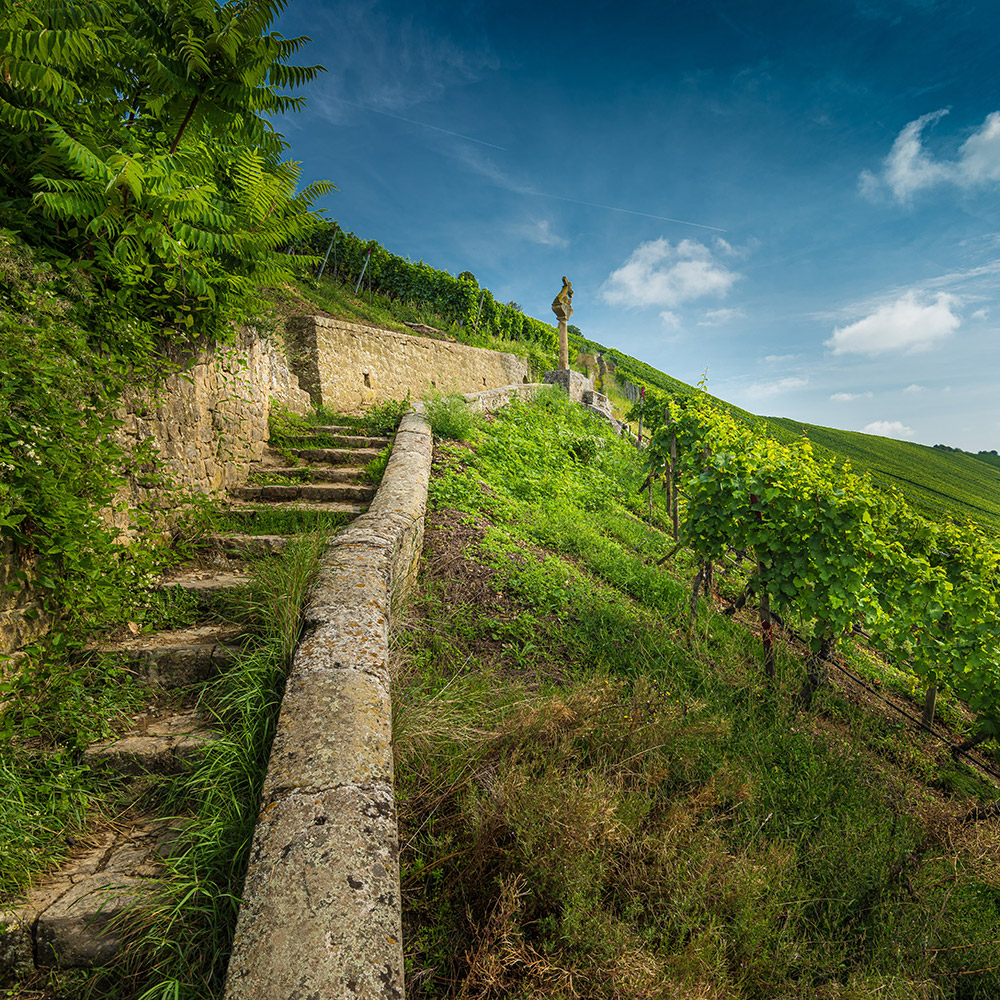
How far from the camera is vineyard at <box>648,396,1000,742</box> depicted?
4105mm

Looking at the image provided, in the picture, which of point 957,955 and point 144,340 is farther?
point 144,340

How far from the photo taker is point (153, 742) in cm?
235

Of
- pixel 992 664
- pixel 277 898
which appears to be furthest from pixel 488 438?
pixel 277 898

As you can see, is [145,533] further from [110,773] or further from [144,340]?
[110,773]

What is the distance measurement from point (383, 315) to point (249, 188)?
13270 mm

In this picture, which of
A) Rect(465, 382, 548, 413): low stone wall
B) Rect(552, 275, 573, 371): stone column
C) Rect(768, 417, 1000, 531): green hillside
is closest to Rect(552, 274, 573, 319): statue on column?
Rect(552, 275, 573, 371): stone column

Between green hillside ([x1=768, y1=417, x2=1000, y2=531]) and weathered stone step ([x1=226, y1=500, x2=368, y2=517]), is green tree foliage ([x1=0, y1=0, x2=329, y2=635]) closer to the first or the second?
weathered stone step ([x1=226, y1=500, x2=368, y2=517])

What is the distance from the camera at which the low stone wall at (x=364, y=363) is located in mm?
9906

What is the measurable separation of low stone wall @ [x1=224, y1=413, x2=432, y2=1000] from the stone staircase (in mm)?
537

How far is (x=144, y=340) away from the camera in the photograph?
3.46m

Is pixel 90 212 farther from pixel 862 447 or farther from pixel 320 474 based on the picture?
pixel 862 447

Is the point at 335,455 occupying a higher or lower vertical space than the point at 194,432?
lower

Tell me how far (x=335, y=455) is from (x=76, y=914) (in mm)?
5009

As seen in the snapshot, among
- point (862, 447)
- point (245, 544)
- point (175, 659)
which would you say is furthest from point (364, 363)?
point (862, 447)
